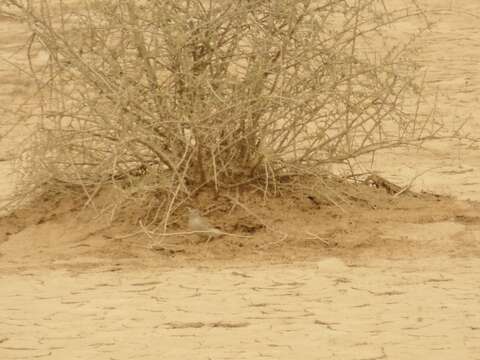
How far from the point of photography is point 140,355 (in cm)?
456

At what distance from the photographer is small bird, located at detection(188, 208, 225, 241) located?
6.14 metres

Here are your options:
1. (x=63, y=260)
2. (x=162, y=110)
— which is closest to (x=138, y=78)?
(x=162, y=110)

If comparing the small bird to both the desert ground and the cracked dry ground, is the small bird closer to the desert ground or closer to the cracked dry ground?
the desert ground

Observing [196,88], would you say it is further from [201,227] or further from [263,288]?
[263,288]

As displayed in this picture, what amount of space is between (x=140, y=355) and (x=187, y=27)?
2.15 meters

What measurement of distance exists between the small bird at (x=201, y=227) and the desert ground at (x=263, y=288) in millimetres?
54

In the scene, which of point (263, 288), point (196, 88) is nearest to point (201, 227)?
point (196, 88)

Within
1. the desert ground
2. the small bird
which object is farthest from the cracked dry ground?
the small bird

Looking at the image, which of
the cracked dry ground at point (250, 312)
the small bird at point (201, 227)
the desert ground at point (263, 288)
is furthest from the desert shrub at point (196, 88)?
the cracked dry ground at point (250, 312)

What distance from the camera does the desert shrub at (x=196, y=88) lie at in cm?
620

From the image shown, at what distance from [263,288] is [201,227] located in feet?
2.82

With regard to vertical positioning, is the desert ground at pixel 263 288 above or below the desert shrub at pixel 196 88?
below

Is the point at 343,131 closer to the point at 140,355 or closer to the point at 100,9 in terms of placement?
the point at 100,9

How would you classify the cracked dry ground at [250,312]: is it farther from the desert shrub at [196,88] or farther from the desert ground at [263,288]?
the desert shrub at [196,88]
